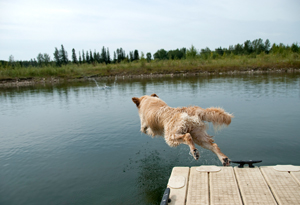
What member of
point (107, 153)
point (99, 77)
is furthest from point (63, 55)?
point (107, 153)

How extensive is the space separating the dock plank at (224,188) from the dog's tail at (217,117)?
1.14 m

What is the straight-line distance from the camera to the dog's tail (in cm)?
575

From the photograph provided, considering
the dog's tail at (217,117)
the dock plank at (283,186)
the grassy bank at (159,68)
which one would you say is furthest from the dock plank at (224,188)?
the grassy bank at (159,68)

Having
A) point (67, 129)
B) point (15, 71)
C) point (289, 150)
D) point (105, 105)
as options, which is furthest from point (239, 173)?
point (15, 71)

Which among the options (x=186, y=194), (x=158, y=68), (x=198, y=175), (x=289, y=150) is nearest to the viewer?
(x=186, y=194)

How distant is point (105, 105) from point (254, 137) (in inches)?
456

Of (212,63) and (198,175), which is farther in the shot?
(212,63)

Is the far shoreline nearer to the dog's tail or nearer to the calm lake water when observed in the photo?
the calm lake water

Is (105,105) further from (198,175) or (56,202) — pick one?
(198,175)

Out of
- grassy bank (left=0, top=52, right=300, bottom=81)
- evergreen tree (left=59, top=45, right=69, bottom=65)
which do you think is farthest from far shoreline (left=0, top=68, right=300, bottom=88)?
evergreen tree (left=59, top=45, right=69, bottom=65)

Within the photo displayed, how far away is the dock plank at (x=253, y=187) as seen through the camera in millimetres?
4070

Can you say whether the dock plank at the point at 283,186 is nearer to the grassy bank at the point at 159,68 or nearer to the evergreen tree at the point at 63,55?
the grassy bank at the point at 159,68

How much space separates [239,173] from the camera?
5.08 m

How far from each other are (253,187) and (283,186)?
575mm
